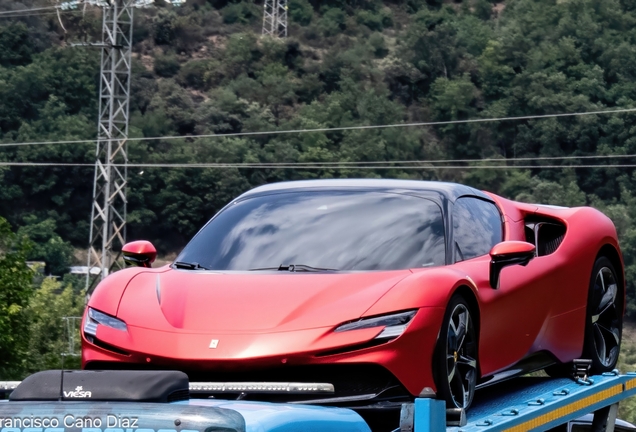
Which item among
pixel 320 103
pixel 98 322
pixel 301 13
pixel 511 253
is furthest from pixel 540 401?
pixel 301 13

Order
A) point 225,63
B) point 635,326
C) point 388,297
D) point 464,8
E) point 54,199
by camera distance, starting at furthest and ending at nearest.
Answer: point 464,8 → point 225,63 → point 54,199 → point 635,326 → point 388,297

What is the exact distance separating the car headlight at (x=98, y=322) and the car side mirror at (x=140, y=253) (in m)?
0.59

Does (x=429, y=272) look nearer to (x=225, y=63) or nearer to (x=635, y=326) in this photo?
(x=635, y=326)

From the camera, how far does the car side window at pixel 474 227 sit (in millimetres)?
5734

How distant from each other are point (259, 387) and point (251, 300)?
0.73 metres

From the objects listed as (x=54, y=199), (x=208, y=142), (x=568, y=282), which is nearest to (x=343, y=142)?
(x=208, y=142)

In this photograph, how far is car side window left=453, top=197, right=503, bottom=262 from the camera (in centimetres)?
573

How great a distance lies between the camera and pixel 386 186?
5883mm

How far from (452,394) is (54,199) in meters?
94.5

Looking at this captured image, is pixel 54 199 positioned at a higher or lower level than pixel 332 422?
lower

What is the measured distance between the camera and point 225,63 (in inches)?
4929

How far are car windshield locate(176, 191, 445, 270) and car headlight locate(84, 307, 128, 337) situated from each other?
0.64 meters

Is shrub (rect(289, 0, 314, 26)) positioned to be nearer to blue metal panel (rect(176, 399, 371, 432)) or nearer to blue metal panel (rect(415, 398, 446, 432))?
blue metal panel (rect(415, 398, 446, 432))

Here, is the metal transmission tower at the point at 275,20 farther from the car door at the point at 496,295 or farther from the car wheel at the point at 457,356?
the car wheel at the point at 457,356
